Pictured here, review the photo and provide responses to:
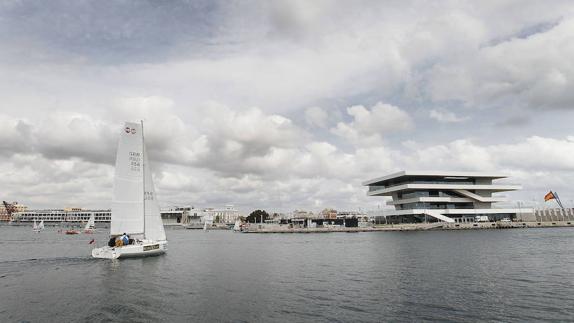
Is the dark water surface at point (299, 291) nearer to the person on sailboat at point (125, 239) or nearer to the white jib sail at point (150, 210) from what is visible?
the person on sailboat at point (125, 239)

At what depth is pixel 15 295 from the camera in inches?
1084

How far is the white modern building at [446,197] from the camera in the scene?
131 metres

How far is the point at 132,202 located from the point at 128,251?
612 cm

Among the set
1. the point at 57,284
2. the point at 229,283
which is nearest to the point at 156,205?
the point at 57,284

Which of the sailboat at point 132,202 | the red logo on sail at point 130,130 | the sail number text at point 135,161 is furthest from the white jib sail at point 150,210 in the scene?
the red logo on sail at point 130,130

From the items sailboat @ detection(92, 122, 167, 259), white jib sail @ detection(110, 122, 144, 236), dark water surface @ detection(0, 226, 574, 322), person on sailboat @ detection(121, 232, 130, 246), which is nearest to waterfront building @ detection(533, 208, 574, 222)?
dark water surface @ detection(0, 226, 574, 322)

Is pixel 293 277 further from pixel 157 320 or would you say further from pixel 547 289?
pixel 547 289

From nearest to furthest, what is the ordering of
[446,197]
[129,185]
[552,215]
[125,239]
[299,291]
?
[299,291], [125,239], [129,185], [446,197], [552,215]

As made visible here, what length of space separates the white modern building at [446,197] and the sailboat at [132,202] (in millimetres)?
97881

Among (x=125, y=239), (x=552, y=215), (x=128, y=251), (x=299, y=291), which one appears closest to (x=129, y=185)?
(x=125, y=239)

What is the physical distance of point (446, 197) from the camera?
13288cm

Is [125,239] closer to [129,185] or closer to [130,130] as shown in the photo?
[129,185]

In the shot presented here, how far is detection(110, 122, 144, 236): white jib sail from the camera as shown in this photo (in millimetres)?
47469

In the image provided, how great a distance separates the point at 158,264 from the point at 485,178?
130 meters
